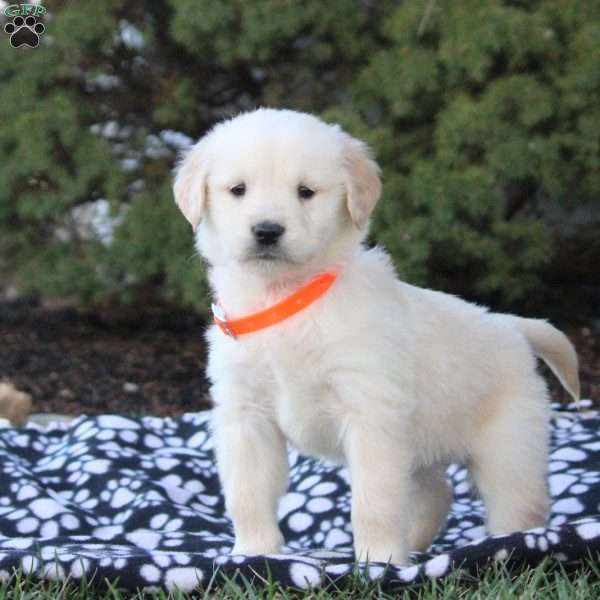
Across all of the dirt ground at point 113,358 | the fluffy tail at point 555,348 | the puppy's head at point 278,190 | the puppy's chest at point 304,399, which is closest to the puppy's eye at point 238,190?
the puppy's head at point 278,190

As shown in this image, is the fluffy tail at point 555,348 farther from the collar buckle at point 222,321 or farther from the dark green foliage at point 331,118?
the dark green foliage at point 331,118

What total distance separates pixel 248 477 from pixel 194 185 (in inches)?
31.9

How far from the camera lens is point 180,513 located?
386 centimetres

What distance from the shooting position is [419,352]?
317cm

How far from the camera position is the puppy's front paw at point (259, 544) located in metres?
3.07

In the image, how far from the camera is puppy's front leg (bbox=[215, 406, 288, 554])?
3.09 m

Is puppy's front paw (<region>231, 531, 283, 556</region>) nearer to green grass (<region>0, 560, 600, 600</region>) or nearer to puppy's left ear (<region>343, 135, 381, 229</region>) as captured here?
green grass (<region>0, 560, 600, 600</region>)

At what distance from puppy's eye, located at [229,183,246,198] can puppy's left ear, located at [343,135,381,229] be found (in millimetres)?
279

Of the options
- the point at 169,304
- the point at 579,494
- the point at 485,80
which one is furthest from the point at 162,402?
the point at 579,494

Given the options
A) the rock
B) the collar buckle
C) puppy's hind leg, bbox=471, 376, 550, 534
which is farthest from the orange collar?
the rock

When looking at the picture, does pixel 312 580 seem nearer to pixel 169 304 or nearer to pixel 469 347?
pixel 469 347

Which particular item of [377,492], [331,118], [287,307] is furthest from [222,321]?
[331,118]

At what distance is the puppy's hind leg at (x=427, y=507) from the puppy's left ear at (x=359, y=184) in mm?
927

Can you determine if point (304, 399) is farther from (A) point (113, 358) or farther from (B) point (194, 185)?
(A) point (113, 358)
